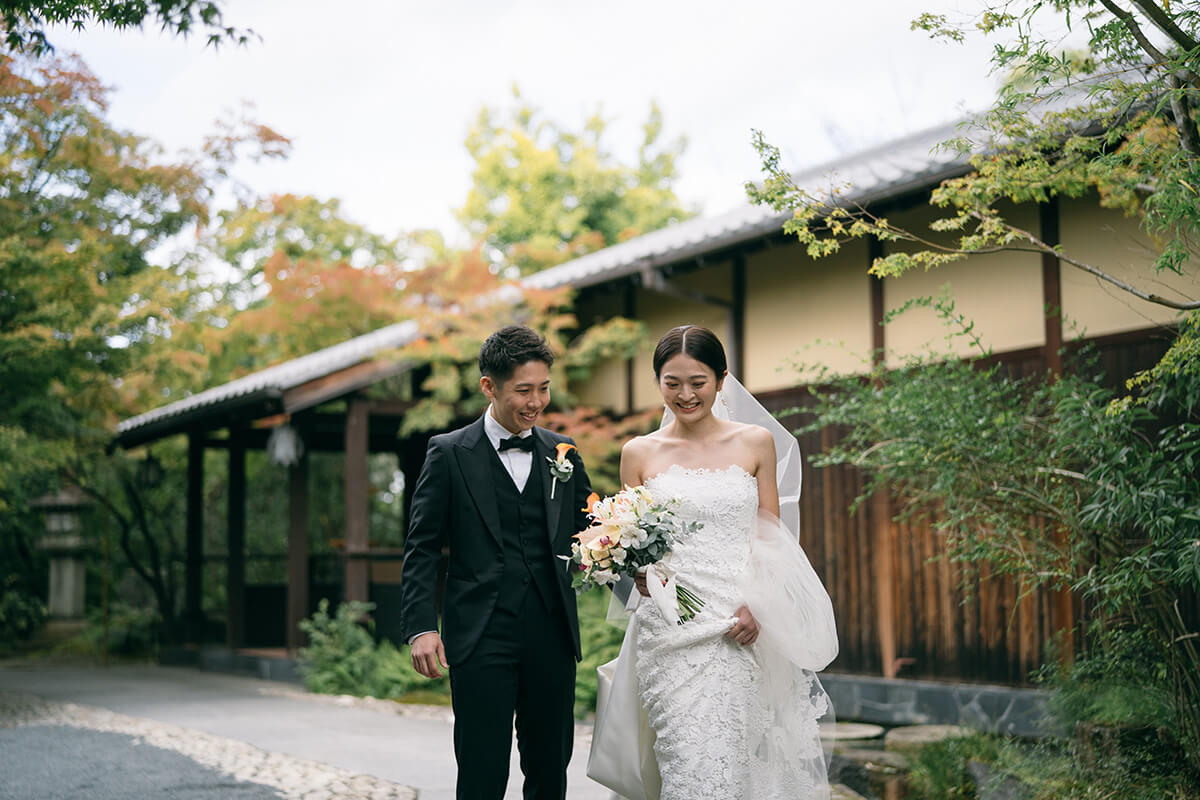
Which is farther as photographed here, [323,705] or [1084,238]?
[323,705]

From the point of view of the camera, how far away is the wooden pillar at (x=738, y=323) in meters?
10.7

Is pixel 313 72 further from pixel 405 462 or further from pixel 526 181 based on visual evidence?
pixel 526 181

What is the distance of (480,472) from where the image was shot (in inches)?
150

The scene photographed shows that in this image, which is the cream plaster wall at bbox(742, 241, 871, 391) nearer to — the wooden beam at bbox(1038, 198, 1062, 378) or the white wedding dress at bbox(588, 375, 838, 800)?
the wooden beam at bbox(1038, 198, 1062, 378)

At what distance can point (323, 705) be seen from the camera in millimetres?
10266

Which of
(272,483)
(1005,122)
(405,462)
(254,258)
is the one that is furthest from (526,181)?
(1005,122)

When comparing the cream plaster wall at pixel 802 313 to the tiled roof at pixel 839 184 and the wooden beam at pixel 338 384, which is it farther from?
the wooden beam at pixel 338 384

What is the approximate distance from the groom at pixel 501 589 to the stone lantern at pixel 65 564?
1855cm

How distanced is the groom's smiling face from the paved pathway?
9.89 feet

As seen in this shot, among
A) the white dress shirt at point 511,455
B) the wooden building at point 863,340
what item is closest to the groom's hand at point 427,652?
the white dress shirt at point 511,455

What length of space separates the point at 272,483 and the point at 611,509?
16.9 metres

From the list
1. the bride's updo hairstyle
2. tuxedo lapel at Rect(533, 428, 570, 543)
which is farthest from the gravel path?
the bride's updo hairstyle

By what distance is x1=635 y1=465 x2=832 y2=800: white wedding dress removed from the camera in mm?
3916

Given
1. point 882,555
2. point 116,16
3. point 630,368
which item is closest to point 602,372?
point 630,368
